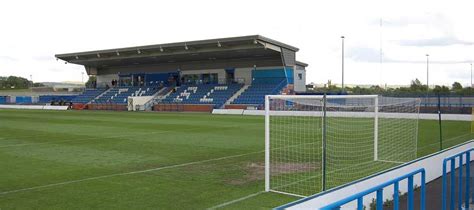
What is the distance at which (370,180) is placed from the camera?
607cm

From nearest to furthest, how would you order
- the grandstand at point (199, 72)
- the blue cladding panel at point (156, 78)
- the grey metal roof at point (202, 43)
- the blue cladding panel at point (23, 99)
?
the grey metal roof at point (202, 43), the grandstand at point (199, 72), the blue cladding panel at point (156, 78), the blue cladding panel at point (23, 99)

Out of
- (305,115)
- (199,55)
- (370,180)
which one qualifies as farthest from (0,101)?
(370,180)

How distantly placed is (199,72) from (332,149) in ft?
130

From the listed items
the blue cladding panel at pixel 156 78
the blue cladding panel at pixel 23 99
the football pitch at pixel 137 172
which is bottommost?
the football pitch at pixel 137 172

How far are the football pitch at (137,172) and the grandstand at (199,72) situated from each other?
84.6 feet

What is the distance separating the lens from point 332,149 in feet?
51.4

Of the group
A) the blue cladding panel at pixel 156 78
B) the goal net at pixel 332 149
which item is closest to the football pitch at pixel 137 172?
the goal net at pixel 332 149

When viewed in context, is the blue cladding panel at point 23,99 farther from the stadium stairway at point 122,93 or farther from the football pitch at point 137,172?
the football pitch at point 137,172

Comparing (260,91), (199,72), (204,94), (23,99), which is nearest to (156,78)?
(199,72)

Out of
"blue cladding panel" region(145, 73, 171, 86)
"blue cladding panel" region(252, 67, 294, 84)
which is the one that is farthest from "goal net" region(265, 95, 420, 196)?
"blue cladding panel" region(145, 73, 171, 86)

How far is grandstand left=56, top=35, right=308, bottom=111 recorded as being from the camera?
45562 millimetres

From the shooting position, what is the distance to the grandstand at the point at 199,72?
149 ft

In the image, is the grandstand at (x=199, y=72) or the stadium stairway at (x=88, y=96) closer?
the grandstand at (x=199, y=72)

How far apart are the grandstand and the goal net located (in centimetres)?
1962
